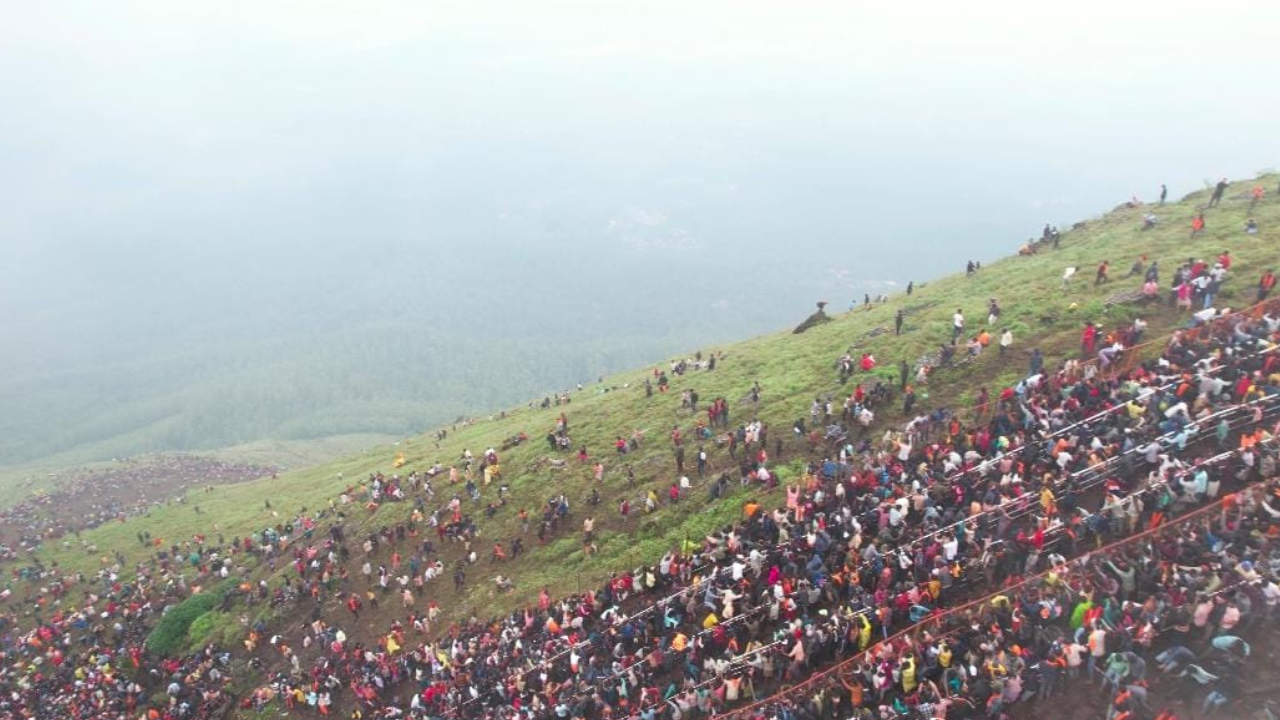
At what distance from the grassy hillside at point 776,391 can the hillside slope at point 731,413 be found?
4.8 inches

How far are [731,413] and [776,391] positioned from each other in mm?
3300

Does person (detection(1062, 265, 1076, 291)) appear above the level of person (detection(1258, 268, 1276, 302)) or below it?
above

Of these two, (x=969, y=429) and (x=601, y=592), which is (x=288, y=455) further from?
(x=969, y=429)

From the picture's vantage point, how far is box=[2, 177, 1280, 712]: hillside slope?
37719mm

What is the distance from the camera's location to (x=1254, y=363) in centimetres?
2834

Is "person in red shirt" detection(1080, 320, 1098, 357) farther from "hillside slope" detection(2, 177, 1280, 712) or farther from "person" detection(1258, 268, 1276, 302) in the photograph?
"person" detection(1258, 268, 1276, 302)

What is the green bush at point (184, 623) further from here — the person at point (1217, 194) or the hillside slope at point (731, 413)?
the person at point (1217, 194)

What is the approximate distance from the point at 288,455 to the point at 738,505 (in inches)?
5024

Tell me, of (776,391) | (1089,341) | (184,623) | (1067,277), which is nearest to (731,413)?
(776,391)

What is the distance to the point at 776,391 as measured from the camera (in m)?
47.5

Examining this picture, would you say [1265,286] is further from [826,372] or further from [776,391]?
[776,391]

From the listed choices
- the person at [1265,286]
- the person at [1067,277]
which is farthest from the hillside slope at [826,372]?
the person at [1265,286]

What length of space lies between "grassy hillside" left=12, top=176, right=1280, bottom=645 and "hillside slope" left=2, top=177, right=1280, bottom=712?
0.12 meters

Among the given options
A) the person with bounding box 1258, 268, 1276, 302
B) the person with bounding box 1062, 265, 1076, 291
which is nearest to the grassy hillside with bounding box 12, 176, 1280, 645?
the person with bounding box 1062, 265, 1076, 291
